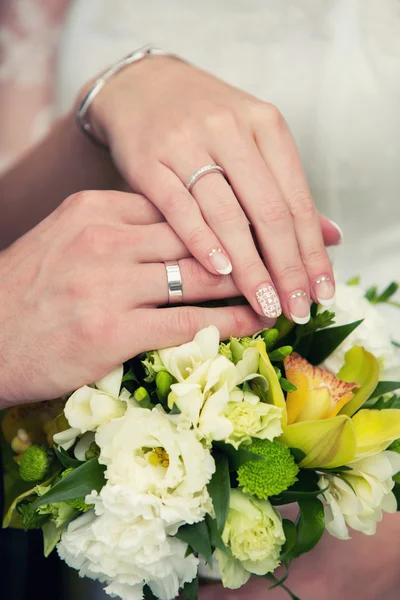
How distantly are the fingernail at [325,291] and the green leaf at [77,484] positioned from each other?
32 cm

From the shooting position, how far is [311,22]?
1.04 m

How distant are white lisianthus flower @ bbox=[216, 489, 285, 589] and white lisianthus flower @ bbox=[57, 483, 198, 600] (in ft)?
0.13

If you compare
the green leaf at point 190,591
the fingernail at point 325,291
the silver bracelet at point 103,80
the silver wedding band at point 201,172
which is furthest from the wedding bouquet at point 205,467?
the silver bracelet at point 103,80

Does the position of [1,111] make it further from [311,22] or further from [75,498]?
[75,498]

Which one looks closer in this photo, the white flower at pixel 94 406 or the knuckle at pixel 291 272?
the white flower at pixel 94 406

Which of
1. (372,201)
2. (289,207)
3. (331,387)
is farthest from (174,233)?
(372,201)

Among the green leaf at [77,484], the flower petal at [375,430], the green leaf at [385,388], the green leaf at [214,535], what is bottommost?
the green leaf at [214,535]

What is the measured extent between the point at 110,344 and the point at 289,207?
285 mm

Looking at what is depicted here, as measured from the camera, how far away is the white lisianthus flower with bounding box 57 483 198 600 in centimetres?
52

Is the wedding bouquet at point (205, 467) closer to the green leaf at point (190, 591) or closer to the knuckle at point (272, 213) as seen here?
the green leaf at point (190, 591)

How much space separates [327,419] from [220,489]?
0.38ft

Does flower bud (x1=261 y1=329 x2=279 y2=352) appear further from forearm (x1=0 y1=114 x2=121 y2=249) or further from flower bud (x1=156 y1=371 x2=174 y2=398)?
forearm (x1=0 y1=114 x2=121 y2=249)

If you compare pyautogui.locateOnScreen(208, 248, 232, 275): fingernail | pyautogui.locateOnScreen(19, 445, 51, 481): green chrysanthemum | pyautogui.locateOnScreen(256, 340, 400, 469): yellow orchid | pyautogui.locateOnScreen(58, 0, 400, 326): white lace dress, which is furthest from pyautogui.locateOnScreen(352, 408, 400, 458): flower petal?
pyautogui.locateOnScreen(58, 0, 400, 326): white lace dress

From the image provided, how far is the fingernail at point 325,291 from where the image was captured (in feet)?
2.29
